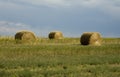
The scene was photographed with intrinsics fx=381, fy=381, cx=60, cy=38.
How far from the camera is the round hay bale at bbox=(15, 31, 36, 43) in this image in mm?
37531

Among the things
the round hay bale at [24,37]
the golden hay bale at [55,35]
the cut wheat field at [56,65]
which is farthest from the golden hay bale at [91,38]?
the golden hay bale at [55,35]

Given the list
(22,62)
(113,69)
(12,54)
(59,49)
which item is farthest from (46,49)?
(113,69)

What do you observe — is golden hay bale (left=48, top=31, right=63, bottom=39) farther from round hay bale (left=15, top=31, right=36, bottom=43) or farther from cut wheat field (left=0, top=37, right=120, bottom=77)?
cut wheat field (left=0, top=37, right=120, bottom=77)

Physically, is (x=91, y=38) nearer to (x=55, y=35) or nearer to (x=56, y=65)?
(x=55, y=35)

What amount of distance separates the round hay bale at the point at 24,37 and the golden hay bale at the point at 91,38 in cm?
555

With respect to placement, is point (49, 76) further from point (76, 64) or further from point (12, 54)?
point (12, 54)

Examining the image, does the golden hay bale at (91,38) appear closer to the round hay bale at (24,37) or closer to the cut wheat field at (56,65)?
the round hay bale at (24,37)

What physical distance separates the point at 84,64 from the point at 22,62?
316 cm

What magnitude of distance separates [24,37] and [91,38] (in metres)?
6.85

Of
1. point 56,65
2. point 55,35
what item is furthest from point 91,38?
point 56,65

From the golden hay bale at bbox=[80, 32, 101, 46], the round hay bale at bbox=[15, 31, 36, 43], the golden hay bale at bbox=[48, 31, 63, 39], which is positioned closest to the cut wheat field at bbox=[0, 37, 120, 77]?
the golden hay bale at bbox=[80, 32, 101, 46]

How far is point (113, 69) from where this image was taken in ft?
55.5

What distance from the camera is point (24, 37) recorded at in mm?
37688

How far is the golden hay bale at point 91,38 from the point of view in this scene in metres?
35.4
